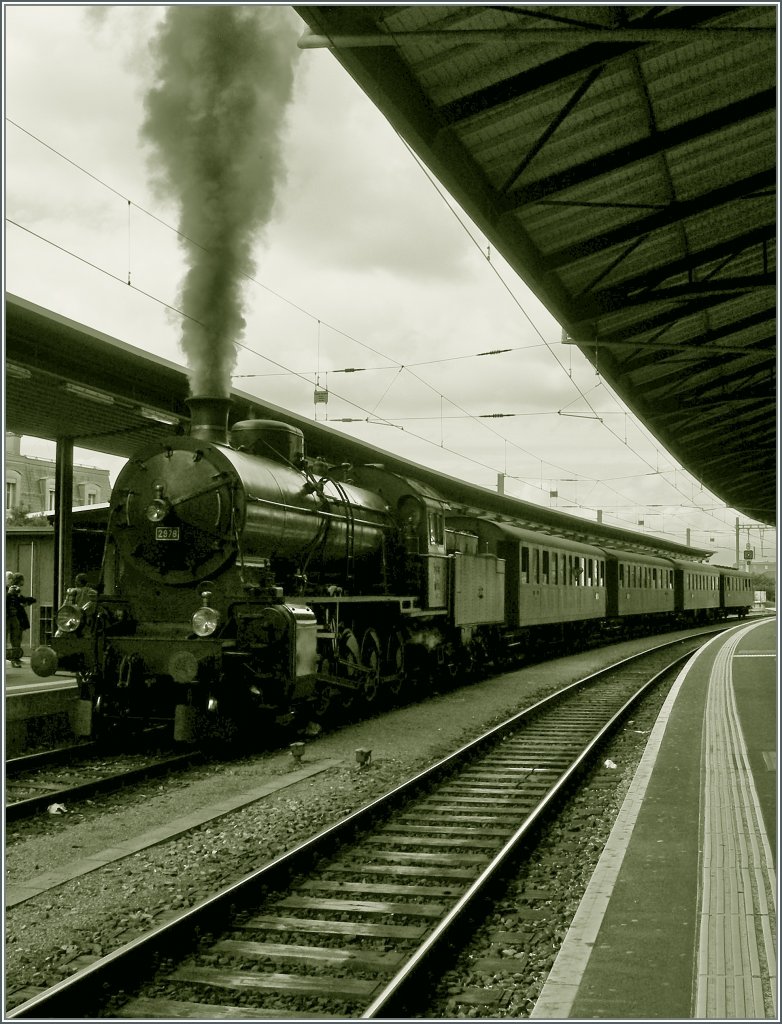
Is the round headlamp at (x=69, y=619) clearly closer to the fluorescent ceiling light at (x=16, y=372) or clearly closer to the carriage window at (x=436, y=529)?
the fluorescent ceiling light at (x=16, y=372)

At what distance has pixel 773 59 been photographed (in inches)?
294

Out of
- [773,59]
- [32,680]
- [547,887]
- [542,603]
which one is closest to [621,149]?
[773,59]

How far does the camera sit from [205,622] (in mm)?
8508

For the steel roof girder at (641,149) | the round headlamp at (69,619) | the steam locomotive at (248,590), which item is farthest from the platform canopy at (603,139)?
the round headlamp at (69,619)

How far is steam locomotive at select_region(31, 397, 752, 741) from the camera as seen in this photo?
8.67 m

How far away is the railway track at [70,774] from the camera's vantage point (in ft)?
23.0

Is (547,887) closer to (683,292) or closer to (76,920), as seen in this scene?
(76,920)

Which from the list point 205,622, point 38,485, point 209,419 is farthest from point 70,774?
point 38,485

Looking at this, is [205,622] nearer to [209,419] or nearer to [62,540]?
[209,419]

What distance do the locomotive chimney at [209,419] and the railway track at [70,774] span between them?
10.4 ft

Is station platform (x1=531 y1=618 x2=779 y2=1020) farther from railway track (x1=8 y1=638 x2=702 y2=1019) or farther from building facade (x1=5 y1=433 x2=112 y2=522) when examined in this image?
building facade (x1=5 y1=433 x2=112 y2=522)

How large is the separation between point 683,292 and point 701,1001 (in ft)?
28.6

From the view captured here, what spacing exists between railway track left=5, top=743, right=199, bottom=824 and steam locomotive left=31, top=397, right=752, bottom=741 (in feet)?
1.06

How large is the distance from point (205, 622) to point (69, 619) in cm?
149
